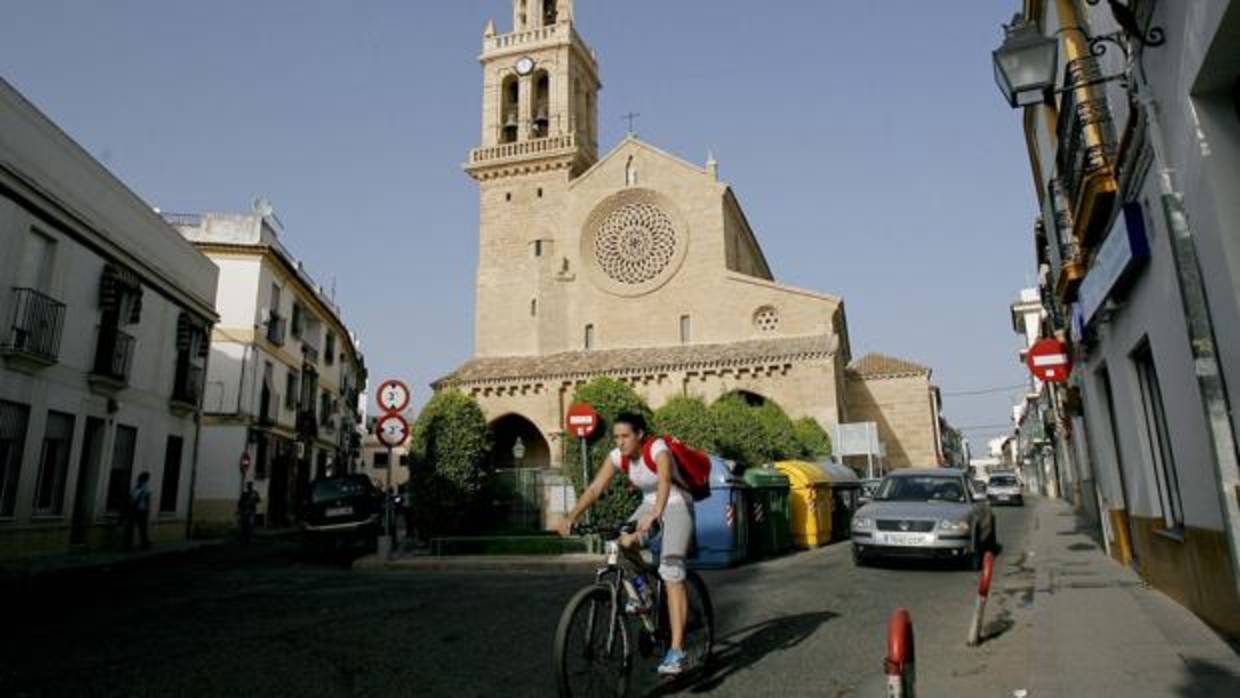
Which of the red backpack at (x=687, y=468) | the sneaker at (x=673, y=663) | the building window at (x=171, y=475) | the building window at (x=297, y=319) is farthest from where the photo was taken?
the building window at (x=297, y=319)

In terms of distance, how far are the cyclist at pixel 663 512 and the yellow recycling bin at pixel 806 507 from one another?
1170 cm

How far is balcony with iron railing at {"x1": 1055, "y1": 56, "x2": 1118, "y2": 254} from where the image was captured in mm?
6992

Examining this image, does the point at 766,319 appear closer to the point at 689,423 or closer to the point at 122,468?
the point at 689,423

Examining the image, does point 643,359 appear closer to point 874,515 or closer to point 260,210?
point 260,210

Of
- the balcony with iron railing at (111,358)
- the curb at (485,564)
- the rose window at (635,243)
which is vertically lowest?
the curb at (485,564)

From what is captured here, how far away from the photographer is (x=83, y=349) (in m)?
14.5

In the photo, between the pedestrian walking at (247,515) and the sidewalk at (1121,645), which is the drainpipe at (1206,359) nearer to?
the sidewalk at (1121,645)

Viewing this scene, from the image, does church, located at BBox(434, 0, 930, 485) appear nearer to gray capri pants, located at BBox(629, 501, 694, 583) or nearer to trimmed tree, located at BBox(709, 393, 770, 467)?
trimmed tree, located at BBox(709, 393, 770, 467)

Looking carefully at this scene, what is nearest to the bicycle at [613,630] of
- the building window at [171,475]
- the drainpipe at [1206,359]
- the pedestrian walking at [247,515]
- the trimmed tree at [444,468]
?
the drainpipe at [1206,359]

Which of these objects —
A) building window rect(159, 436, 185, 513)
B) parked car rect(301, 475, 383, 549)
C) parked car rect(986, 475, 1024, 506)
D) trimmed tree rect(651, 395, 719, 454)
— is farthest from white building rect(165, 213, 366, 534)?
parked car rect(986, 475, 1024, 506)

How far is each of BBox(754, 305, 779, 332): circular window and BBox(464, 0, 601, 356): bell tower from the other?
9.68 m

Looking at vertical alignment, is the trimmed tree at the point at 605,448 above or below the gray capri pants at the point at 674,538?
above

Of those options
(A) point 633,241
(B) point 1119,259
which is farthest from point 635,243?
(B) point 1119,259

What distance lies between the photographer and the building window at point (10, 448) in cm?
1224
